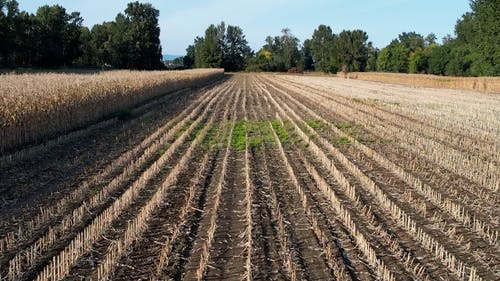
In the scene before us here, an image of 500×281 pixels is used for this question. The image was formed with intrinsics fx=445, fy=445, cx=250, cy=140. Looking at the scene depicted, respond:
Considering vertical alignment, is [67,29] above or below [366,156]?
above

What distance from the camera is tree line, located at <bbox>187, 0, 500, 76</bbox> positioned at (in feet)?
169

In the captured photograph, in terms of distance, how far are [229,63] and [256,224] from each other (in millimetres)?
118122

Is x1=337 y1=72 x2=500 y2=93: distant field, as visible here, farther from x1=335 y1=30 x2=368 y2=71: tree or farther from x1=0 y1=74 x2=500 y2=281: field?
x1=335 y1=30 x2=368 y2=71: tree

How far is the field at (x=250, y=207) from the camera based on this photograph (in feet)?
19.1

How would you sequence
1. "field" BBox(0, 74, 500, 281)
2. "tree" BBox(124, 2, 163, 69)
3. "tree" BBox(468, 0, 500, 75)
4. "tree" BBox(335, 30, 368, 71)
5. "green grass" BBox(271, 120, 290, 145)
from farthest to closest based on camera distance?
"tree" BBox(335, 30, 368, 71) < "tree" BBox(124, 2, 163, 69) < "tree" BBox(468, 0, 500, 75) < "green grass" BBox(271, 120, 290, 145) < "field" BBox(0, 74, 500, 281)

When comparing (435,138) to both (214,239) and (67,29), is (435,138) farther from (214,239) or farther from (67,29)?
(67,29)

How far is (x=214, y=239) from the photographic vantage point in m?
6.65

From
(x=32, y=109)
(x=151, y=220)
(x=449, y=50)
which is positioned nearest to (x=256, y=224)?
(x=151, y=220)

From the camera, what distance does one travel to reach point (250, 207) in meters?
8.03

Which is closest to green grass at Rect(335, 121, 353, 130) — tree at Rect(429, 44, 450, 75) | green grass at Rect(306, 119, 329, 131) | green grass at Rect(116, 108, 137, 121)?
green grass at Rect(306, 119, 329, 131)

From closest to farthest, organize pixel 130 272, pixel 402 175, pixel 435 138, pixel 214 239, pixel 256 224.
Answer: pixel 130 272, pixel 214 239, pixel 256 224, pixel 402 175, pixel 435 138

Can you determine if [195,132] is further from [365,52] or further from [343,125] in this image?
[365,52]

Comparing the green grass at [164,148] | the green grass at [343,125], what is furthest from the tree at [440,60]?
the green grass at [164,148]

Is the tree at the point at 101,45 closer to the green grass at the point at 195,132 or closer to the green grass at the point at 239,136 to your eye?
the green grass at the point at 195,132
